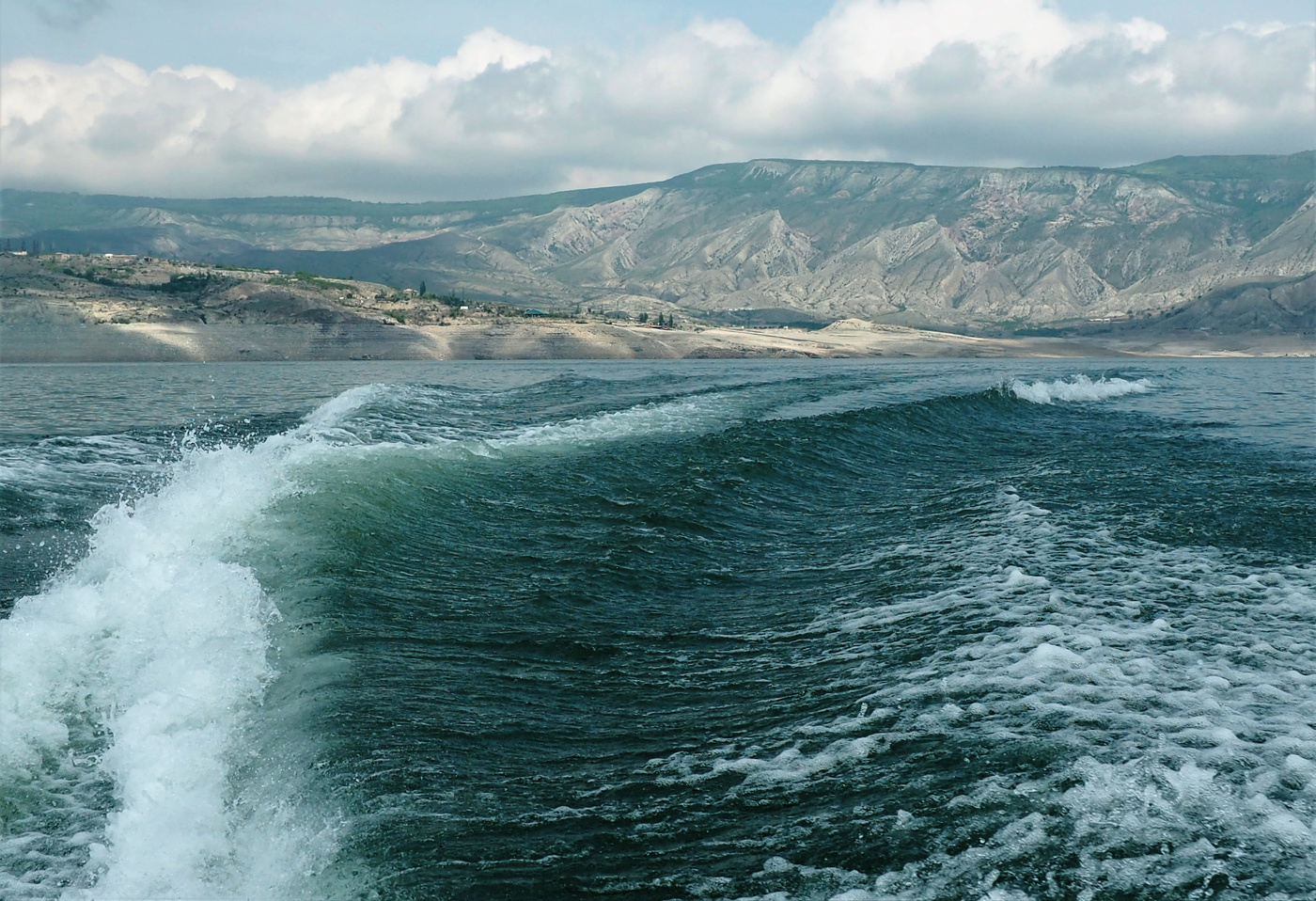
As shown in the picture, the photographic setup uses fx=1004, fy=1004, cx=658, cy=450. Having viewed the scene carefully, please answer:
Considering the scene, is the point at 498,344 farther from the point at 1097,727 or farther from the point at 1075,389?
the point at 1097,727

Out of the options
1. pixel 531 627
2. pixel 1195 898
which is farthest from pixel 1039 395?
pixel 1195 898

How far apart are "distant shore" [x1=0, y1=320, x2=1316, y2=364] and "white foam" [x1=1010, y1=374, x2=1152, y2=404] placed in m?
53.8

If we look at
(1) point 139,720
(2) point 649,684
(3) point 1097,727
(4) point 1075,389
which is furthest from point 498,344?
(3) point 1097,727

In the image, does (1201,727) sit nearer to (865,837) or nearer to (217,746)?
(865,837)

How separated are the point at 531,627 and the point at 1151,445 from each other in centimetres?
2455

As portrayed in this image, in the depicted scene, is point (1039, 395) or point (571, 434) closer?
point (571, 434)

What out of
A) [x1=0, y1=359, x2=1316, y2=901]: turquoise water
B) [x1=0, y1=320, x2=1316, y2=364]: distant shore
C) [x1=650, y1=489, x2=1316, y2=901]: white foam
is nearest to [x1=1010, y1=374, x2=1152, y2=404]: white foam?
[x1=0, y1=359, x2=1316, y2=901]: turquoise water

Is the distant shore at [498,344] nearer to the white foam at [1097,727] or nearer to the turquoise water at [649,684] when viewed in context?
the turquoise water at [649,684]

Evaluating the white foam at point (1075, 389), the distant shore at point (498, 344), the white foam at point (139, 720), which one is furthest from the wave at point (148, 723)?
the distant shore at point (498, 344)

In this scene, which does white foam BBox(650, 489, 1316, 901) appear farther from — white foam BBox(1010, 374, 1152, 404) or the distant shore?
the distant shore

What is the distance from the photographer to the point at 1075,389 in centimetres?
5638

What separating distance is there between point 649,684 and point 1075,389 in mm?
51928

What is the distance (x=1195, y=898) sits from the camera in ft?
21.3

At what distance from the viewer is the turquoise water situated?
7.03 metres
